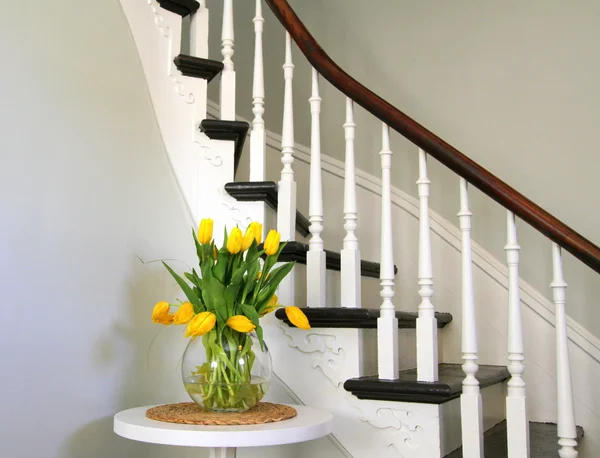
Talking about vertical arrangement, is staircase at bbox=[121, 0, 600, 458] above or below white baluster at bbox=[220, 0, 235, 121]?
below

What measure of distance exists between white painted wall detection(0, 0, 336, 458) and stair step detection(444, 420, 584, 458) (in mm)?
450

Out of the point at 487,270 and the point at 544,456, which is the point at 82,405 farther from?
the point at 487,270

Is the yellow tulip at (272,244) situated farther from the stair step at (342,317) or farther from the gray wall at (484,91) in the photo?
the gray wall at (484,91)

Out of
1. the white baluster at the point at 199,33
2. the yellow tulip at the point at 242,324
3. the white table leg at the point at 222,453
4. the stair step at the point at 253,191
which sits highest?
the white baluster at the point at 199,33

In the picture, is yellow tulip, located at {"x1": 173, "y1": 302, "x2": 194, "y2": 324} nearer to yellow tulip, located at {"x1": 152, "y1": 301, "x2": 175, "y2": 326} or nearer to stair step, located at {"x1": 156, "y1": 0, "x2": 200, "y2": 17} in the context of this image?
yellow tulip, located at {"x1": 152, "y1": 301, "x2": 175, "y2": 326}

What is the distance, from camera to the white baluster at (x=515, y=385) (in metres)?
1.45

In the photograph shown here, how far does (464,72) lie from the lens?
2.40 metres

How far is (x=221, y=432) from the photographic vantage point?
3.72ft

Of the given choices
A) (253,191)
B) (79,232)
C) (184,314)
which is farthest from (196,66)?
(184,314)

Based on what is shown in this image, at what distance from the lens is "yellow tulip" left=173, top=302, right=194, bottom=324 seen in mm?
1315

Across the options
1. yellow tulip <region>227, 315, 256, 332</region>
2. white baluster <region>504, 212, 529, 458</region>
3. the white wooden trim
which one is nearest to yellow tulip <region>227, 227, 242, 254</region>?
yellow tulip <region>227, 315, 256, 332</region>

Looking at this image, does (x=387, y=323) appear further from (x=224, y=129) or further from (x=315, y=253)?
(x=224, y=129)

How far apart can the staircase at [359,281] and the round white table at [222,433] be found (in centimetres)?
36

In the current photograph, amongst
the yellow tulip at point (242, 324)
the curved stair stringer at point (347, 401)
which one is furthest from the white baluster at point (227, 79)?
the yellow tulip at point (242, 324)
